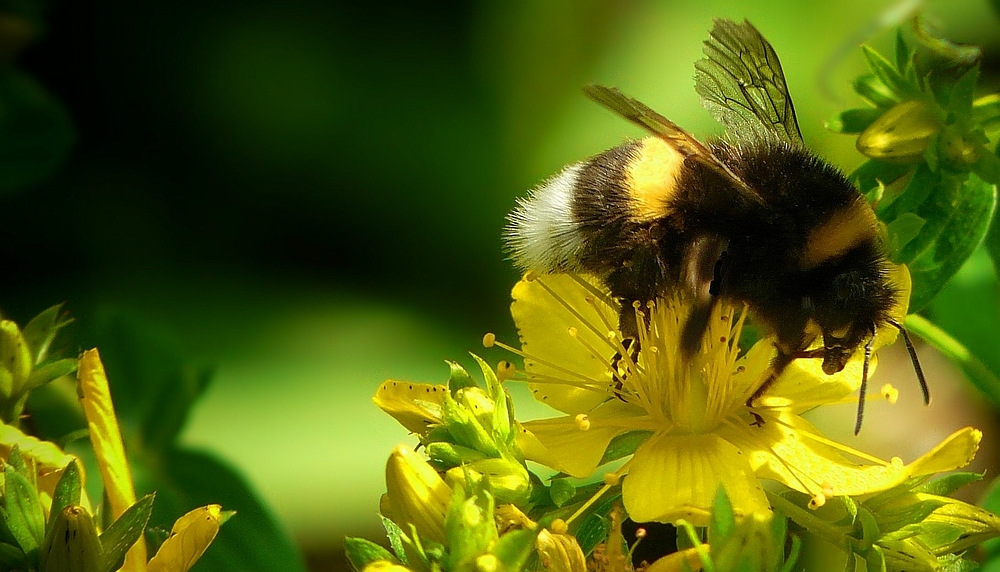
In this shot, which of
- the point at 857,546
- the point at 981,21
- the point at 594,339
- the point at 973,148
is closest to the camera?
the point at 857,546

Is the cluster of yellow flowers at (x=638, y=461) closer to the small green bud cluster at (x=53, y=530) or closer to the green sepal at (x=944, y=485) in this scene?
the green sepal at (x=944, y=485)

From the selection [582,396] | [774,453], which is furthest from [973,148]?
[582,396]

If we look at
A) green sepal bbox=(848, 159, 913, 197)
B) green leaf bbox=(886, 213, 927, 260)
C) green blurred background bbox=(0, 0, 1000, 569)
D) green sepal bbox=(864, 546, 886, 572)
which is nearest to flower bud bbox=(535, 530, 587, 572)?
green sepal bbox=(864, 546, 886, 572)

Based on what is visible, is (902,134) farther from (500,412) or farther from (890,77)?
(500,412)

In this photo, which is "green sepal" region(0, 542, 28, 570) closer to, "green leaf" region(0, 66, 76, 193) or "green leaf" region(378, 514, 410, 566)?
"green leaf" region(378, 514, 410, 566)

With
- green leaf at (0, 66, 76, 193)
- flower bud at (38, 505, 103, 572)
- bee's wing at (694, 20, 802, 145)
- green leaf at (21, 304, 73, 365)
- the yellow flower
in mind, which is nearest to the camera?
flower bud at (38, 505, 103, 572)

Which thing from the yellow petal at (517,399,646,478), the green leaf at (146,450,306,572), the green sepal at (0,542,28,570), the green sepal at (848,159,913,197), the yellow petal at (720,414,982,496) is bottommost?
the green leaf at (146,450,306,572)

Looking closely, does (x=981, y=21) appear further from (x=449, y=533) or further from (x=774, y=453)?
(x=449, y=533)
